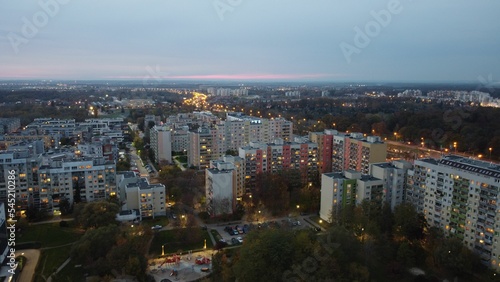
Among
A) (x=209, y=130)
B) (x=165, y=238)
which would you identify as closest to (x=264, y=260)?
(x=165, y=238)

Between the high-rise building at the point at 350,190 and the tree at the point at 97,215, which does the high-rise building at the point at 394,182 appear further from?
the tree at the point at 97,215

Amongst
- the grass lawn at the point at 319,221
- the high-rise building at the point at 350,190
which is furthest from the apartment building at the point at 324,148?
Result: the high-rise building at the point at 350,190

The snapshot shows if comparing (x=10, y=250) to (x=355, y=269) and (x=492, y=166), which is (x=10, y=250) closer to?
(x=355, y=269)

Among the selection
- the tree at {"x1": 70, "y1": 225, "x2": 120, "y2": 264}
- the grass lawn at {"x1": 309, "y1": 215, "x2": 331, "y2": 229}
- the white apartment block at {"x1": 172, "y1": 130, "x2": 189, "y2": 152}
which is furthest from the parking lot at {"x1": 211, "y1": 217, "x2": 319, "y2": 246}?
the white apartment block at {"x1": 172, "y1": 130, "x2": 189, "y2": 152}

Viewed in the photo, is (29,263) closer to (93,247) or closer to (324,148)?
(93,247)

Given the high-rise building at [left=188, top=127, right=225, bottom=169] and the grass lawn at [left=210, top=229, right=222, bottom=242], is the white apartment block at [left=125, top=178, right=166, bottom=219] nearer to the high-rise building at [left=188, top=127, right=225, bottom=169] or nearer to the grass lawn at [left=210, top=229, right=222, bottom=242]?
the grass lawn at [left=210, top=229, right=222, bottom=242]

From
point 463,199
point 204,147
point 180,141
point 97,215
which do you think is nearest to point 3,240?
point 97,215
